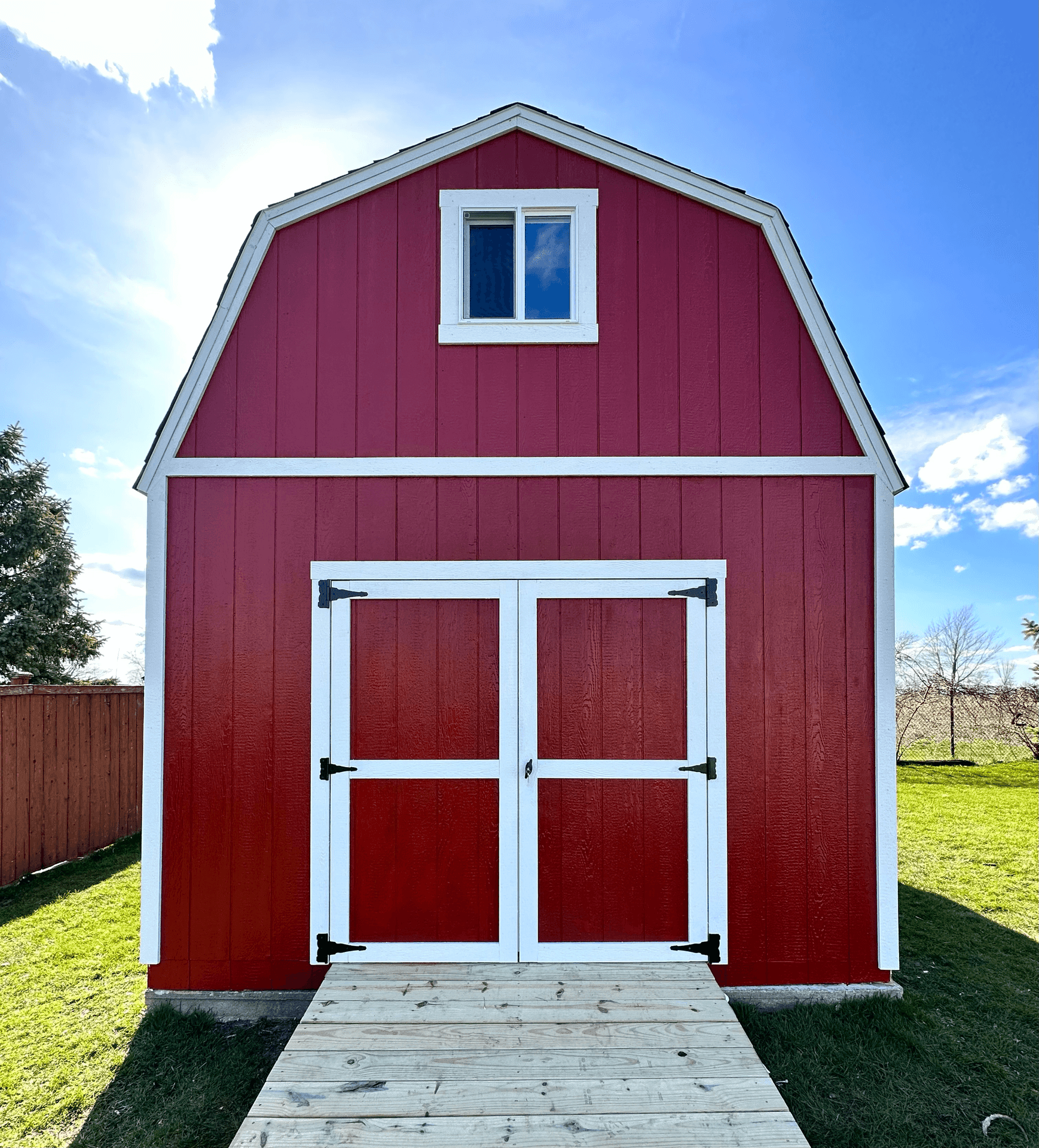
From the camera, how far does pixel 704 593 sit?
Result: 3.39 m

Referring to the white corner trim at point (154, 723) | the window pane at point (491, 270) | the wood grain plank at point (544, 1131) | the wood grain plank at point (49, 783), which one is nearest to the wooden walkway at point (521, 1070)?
the wood grain plank at point (544, 1131)

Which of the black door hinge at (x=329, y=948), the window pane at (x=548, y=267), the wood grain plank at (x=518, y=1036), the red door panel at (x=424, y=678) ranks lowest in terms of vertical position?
the black door hinge at (x=329, y=948)

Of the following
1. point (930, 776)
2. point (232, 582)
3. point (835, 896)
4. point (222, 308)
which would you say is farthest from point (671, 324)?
point (930, 776)

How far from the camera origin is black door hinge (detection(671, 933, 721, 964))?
10.8 ft

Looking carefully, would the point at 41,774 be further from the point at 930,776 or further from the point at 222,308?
the point at 930,776

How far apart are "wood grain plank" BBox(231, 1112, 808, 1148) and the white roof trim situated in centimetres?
302

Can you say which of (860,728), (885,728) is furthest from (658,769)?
(885,728)

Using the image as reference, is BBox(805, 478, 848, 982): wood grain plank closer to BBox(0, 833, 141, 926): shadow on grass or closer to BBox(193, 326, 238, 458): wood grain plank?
BBox(193, 326, 238, 458): wood grain plank

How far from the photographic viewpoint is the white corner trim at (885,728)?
3340 millimetres

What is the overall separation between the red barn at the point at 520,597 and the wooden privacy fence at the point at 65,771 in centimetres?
317

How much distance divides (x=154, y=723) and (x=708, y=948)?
326cm

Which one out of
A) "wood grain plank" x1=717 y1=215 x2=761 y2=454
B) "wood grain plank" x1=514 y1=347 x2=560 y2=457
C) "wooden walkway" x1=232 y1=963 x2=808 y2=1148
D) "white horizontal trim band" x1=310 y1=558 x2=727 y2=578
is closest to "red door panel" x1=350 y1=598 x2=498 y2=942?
"white horizontal trim band" x1=310 y1=558 x2=727 y2=578

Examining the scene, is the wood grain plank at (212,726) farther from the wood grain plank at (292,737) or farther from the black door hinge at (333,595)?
the black door hinge at (333,595)

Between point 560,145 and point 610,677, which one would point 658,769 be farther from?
point 560,145
